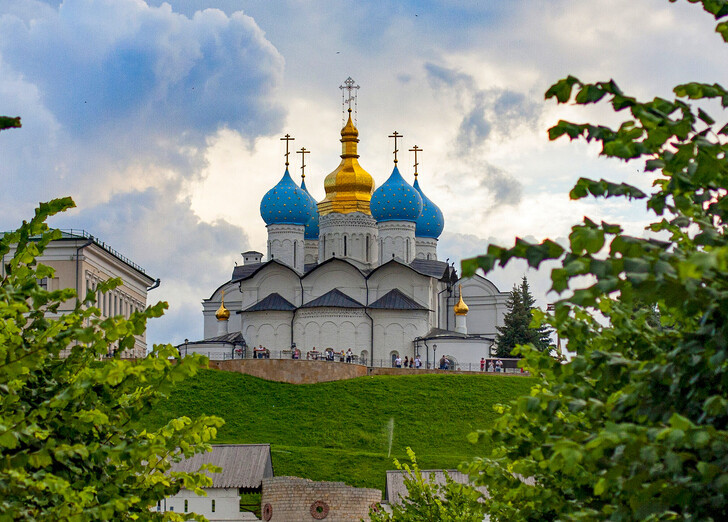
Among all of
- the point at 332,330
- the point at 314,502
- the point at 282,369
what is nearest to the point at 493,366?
the point at 332,330

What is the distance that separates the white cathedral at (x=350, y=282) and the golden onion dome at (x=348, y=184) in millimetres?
48

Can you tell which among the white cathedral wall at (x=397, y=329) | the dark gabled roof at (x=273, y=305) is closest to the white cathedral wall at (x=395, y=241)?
the white cathedral wall at (x=397, y=329)

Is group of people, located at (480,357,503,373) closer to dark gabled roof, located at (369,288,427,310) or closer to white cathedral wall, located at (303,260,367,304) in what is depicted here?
dark gabled roof, located at (369,288,427,310)

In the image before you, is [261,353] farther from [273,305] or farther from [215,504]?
[215,504]

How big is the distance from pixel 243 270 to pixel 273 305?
812 cm

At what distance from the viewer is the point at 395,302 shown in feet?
176

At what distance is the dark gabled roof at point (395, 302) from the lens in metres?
53.3

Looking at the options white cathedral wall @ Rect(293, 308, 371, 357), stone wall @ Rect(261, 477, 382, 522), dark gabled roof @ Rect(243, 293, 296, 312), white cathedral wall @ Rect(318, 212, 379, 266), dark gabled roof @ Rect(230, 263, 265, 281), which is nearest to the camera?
stone wall @ Rect(261, 477, 382, 522)

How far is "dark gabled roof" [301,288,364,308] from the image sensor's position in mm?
52781

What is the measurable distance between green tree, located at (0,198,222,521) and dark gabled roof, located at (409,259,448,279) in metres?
47.9

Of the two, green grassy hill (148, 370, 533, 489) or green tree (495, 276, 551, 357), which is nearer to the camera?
green grassy hill (148, 370, 533, 489)

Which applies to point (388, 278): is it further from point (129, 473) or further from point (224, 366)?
point (129, 473)

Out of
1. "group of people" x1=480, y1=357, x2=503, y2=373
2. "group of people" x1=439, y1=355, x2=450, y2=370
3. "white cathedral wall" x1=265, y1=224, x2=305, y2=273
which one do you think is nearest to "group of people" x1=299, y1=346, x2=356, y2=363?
"group of people" x1=439, y1=355, x2=450, y2=370

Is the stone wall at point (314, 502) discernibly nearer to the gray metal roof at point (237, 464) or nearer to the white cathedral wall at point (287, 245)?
the gray metal roof at point (237, 464)
